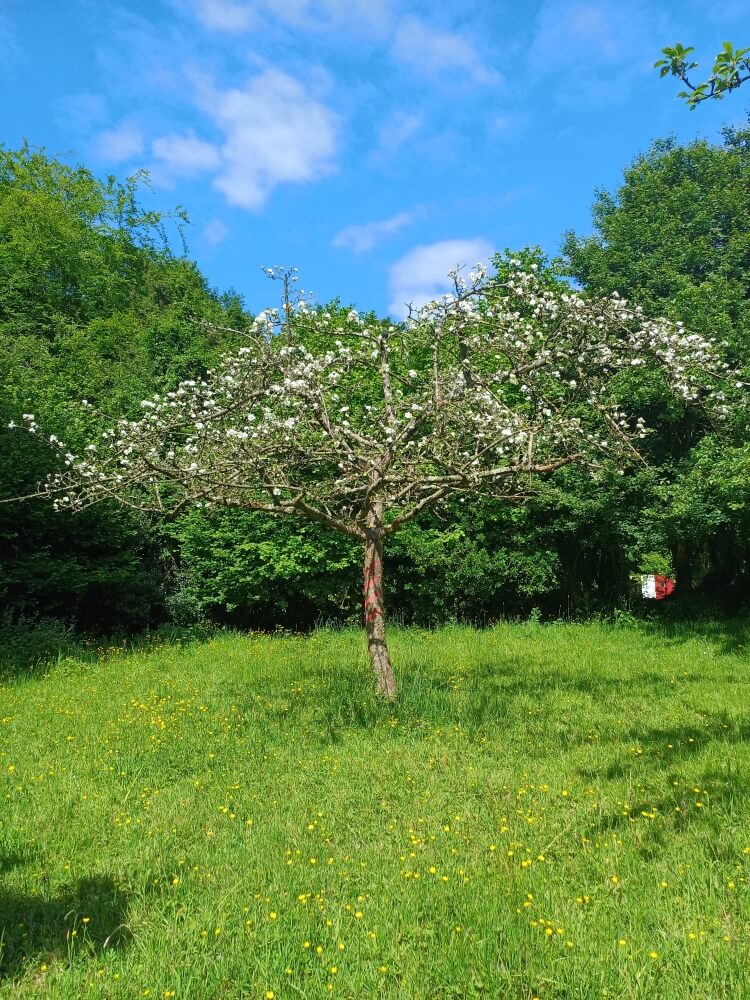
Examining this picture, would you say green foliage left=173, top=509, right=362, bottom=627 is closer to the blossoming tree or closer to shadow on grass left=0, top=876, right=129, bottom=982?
the blossoming tree

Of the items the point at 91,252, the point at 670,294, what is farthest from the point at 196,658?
the point at 91,252

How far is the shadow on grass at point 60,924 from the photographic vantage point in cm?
353

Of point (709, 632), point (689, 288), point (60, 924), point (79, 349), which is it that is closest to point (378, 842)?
point (60, 924)

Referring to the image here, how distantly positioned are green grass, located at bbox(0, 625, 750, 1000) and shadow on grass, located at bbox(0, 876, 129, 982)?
14 mm

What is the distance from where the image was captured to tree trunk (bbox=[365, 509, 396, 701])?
7938 millimetres

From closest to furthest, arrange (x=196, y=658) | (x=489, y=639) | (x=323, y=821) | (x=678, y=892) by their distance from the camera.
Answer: (x=678, y=892) < (x=323, y=821) < (x=196, y=658) < (x=489, y=639)

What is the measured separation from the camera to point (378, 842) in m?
4.61

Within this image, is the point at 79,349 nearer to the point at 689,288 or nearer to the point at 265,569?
the point at 265,569

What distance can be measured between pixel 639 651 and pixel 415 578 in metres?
5.44

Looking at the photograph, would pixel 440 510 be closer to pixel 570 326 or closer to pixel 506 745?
pixel 570 326

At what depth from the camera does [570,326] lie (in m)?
7.87

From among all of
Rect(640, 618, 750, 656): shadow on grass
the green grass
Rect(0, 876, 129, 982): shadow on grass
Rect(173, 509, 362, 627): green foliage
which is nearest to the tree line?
Rect(173, 509, 362, 627): green foliage

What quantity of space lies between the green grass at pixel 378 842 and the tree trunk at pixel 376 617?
1.08ft

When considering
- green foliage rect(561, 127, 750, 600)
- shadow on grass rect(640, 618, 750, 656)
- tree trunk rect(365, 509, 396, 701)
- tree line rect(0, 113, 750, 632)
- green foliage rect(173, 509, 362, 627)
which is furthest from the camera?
green foliage rect(173, 509, 362, 627)
